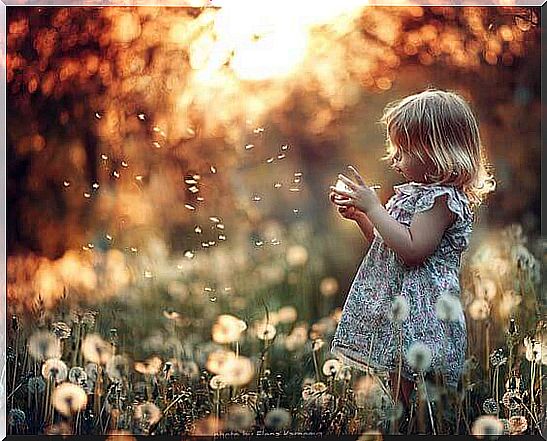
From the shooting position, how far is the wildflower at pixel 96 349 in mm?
4672

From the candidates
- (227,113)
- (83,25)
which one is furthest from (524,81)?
(83,25)

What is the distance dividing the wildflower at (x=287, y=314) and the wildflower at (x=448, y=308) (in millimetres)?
580

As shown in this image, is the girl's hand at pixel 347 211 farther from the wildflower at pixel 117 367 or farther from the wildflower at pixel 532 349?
the wildflower at pixel 117 367

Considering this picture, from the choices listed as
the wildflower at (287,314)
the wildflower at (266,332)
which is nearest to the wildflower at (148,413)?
the wildflower at (266,332)

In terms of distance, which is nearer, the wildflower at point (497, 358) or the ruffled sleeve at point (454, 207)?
the ruffled sleeve at point (454, 207)

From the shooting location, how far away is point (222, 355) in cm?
467

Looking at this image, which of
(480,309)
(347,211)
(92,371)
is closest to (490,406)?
(480,309)

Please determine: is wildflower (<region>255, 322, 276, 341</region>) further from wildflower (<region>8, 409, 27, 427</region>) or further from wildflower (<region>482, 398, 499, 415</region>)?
wildflower (<region>8, 409, 27, 427</region>)

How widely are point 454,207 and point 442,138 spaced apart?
0.95 feet

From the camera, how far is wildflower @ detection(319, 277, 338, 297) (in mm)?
4664

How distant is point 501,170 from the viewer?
4719 millimetres

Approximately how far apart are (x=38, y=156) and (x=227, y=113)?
80 cm

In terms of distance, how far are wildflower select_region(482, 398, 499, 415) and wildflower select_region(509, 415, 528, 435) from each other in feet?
0.28

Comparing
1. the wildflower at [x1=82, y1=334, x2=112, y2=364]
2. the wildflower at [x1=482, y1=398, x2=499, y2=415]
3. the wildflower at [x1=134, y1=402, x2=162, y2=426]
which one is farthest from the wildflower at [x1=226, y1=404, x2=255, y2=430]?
the wildflower at [x1=482, y1=398, x2=499, y2=415]
